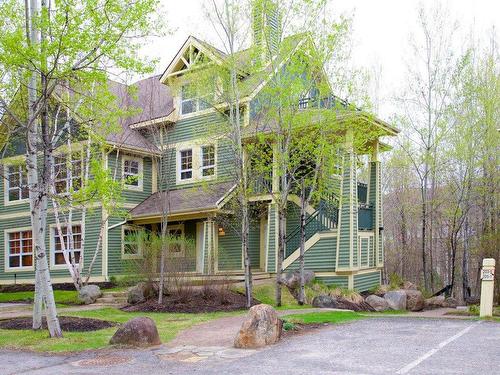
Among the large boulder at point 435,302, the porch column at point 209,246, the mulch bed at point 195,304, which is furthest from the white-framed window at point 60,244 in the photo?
the large boulder at point 435,302

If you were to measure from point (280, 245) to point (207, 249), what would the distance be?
3.79m

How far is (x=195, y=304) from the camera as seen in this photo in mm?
14594

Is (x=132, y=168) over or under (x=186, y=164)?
under

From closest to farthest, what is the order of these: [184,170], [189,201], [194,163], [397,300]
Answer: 1. [397,300]
2. [189,201]
3. [194,163]
4. [184,170]

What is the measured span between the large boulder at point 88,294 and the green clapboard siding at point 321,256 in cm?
635

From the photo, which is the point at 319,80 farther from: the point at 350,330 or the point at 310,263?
the point at 350,330

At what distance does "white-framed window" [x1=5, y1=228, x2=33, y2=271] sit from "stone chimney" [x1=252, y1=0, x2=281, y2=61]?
550 inches

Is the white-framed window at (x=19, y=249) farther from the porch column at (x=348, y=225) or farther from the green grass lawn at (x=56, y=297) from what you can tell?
the porch column at (x=348, y=225)

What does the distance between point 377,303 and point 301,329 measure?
6.94 metres

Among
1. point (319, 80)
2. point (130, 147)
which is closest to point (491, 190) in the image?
point (319, 80)

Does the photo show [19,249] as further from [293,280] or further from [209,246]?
[293,280]

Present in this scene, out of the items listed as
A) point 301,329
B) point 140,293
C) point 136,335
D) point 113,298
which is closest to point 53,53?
point 136,335

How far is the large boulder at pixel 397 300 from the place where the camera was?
16297 mm

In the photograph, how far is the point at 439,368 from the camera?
21.3 ft
